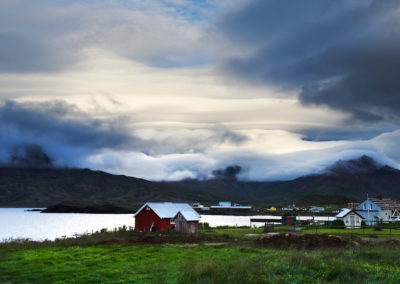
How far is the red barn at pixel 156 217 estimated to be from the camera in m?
67.0

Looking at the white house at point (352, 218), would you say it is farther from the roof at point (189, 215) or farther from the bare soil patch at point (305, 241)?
the bare soil patch at point (305, 241)

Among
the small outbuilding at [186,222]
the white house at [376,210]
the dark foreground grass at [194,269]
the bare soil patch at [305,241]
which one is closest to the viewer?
the dark foreground grass at [194,269]

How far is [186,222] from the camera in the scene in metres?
65.9

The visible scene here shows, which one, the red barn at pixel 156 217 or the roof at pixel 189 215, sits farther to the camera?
the red barn at pixel 156 217

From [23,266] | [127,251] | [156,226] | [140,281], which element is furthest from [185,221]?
[140,281]

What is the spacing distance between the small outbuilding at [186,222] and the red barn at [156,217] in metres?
1.14

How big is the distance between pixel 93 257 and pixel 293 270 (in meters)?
15.0

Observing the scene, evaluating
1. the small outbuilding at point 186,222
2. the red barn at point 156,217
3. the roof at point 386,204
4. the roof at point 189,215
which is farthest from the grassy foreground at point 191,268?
the roof at point 386,204

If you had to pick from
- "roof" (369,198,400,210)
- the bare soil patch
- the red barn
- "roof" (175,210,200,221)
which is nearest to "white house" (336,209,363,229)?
"roof" (369,198,400,210)

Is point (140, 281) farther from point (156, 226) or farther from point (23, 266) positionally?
point (156, 226)

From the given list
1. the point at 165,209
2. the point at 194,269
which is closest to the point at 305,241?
the point at 194,269

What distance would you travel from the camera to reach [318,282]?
2112 cm

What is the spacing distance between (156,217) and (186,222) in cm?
494

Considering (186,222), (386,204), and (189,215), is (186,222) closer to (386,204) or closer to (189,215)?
(189,215)
